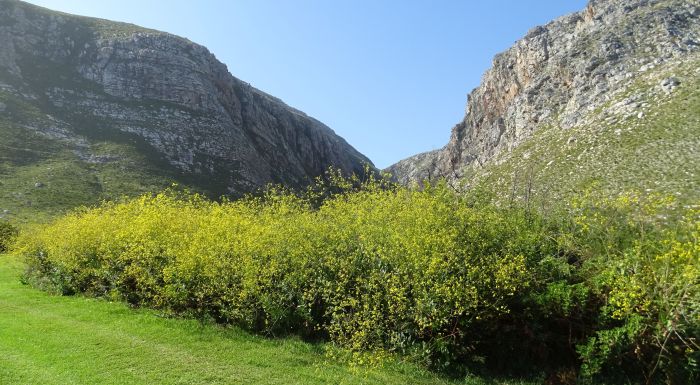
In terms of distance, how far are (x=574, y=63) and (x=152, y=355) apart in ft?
305

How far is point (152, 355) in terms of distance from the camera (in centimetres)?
1337

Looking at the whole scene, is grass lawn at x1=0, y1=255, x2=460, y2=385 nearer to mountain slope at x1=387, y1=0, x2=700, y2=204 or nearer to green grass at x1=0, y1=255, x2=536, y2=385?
green grass at x1=0, y1=255, x2=536, y2=385

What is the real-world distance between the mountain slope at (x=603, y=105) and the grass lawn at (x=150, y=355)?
10411 millimetres

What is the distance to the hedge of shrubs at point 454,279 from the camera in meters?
11.2

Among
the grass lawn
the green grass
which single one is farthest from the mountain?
the green grass

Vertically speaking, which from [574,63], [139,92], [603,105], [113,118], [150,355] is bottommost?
[150,355]

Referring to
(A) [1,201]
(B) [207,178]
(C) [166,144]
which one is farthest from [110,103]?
(A) [1,201]

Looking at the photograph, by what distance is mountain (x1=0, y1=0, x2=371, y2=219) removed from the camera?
7250 cm

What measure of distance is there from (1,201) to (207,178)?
44027 mm

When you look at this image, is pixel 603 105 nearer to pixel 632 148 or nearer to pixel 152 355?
pixel 632 148

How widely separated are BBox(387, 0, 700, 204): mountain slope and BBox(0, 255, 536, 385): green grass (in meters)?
10.3

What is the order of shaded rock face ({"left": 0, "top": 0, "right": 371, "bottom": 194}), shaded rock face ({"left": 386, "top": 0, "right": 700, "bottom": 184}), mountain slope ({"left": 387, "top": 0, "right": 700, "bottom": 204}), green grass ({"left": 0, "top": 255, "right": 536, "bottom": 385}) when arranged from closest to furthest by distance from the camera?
green grass ({"left": 0, "top": 255, "right": 536, "bottom": 385}), mountain slope ({"left": 387, "top": 0, "right": 700, "bottom": 204}), shaded rock face ({"left": 386, "top": 0, "right": 700, "bottom": 184}), shaded rock face ({"left": 0, "top": 0, "right": 371, "bottom": 194})

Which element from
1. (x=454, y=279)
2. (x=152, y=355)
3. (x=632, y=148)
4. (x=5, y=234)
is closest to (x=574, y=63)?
(x=632, y=148)

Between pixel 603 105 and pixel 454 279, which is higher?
pixel 603 105
